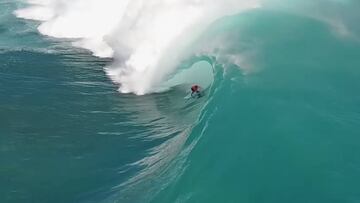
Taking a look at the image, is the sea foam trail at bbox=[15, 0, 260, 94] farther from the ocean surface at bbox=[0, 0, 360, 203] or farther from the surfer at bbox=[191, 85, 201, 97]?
the surfer at bbox=[191, 85, 201, 97]

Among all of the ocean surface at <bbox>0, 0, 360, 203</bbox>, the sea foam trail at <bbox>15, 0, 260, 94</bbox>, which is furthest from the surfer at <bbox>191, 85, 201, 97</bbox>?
the sea foam trail at <bbox>15, 0, 260, 94</bbox>

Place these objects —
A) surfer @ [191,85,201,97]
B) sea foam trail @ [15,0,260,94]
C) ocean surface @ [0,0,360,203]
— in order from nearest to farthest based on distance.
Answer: ocean surface @ [0,0,360,203] < surfer @ [191,85,201,97] < sea foam trail @ [15,0,260,94]

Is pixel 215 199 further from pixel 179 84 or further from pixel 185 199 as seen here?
pixel 179 84

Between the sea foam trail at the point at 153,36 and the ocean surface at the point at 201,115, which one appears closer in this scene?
the ocean surface at the point at 201,115

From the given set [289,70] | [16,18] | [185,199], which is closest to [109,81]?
[289,70]

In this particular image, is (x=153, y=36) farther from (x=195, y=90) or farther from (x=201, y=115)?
(x=201, y=115)

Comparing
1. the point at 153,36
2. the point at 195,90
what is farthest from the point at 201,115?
the point at 153,36

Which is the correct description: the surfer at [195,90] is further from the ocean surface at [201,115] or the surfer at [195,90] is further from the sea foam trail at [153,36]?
the sea foam trail at [153,36]

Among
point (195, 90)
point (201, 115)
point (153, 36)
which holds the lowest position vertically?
point (201, 115)

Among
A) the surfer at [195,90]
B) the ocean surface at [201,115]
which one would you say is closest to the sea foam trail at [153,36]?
the ocean surface at [201,115]
